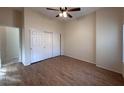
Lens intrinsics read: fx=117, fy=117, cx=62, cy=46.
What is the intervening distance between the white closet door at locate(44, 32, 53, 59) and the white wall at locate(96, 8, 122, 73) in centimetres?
355

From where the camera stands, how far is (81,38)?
25.4 ft

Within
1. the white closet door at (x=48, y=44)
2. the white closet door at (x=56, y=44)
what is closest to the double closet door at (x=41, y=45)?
the white closet door at (x=48, y=44)

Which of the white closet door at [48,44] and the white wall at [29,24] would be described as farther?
the white closet door at [48,44]

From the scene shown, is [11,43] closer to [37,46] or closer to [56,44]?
[37,46]

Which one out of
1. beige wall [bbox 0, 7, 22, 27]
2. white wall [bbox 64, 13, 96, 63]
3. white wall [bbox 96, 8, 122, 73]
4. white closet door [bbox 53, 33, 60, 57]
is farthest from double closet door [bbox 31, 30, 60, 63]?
white wall [bbox 96, 8, 122, 73]

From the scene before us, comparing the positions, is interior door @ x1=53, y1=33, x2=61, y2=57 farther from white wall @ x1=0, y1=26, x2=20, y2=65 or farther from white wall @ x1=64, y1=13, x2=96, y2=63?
white wall @ x1=0, y1=26, x2=20, y2=65

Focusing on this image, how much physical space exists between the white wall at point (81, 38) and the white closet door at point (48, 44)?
1.54m

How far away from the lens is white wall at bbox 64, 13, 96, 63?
269 inches

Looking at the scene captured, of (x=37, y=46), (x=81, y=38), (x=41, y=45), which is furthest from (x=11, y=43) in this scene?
(x=81, y=38)

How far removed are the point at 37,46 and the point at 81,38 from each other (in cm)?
290

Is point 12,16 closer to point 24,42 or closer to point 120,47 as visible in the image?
point 24,42

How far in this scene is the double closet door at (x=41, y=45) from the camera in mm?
6700

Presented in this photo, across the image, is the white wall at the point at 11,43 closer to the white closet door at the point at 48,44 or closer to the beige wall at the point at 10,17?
the beige wall at the point at 10,17

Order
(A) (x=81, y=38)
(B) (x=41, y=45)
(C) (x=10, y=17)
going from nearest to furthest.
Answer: (C) (x=10, y=17) < (B) (x=41, y=45) < (A) (x=81, y=38)
